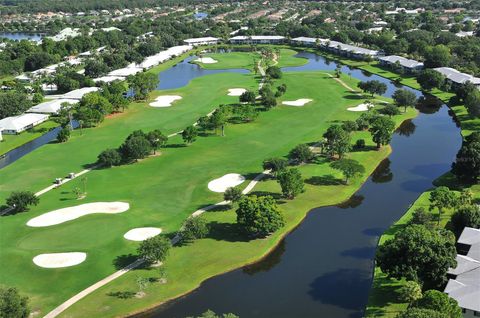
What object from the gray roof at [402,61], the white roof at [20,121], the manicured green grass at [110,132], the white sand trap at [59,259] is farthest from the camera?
the gray roof at [402,61]

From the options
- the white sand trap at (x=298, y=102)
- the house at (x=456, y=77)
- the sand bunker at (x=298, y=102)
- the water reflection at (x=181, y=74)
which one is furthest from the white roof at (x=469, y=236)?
the water reflection at (x=181, y=74)

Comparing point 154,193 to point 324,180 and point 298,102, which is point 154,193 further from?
point 298,102

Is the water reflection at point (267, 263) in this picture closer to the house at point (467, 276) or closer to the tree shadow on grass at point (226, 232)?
the tree shadow on grass at point (226, 232)

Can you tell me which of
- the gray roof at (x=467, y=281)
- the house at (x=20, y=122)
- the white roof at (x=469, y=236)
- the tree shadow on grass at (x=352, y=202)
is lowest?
the tree shadow on grass at (x=352, y=202)

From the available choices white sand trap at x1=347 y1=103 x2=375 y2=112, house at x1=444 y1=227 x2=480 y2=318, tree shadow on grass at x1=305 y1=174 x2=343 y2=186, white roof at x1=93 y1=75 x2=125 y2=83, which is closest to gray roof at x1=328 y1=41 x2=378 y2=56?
white sand trap at x1=347 y1=103 x2=375 y2=112

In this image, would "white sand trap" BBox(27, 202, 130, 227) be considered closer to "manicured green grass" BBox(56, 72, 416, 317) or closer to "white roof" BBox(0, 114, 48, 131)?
"manicured green grass" BBox(56, 72, 416, 317)

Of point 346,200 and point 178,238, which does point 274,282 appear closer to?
point 178,238
